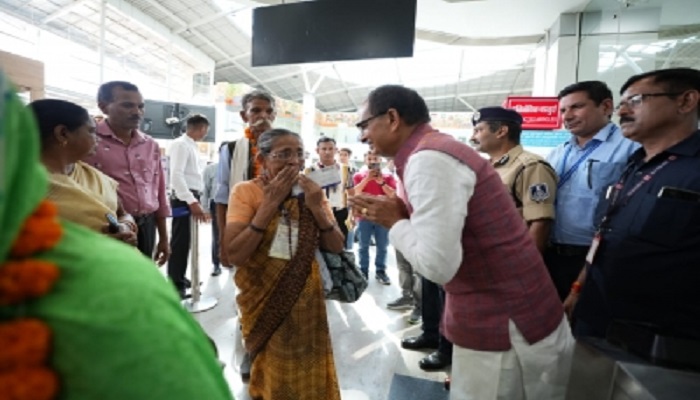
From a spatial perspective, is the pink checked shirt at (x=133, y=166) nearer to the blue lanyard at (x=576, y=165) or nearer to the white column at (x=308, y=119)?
the blue lanyard at (x=576, y=165)

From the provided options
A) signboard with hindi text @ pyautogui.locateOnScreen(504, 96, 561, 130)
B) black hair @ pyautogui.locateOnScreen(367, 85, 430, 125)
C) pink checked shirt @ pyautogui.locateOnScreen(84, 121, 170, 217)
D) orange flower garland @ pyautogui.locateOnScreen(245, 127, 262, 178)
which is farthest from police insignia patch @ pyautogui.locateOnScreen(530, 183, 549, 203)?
signboard with hindi text @ pyautogui.locateOnScreen(504, 96, 561, 130)

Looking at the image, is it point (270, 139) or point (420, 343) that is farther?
point (420, 343)

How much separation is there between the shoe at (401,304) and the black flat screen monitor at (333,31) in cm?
232

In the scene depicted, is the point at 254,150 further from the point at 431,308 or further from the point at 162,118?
the point at 162,118

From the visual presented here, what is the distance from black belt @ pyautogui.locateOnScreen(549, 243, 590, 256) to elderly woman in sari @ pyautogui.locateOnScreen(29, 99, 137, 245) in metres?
1.97

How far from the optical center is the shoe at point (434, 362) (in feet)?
7.57

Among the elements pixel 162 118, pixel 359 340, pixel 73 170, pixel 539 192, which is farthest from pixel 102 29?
pixel 539 192

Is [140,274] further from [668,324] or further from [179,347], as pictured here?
[668,324]

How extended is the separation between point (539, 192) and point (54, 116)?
2.05 metres

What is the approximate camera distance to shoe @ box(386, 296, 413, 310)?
3.28 m

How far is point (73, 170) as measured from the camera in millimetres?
1371

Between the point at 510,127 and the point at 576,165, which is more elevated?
the point at 510,127

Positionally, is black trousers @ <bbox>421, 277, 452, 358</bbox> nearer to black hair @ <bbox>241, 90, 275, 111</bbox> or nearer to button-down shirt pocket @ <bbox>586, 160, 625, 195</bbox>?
button-down shirt pocket @ <bbox>586, 160, 625, 195</bbox>

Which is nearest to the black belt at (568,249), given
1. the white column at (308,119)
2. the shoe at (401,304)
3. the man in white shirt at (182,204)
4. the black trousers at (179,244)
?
the shoe at (401,304)
